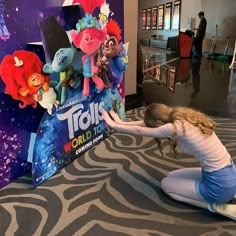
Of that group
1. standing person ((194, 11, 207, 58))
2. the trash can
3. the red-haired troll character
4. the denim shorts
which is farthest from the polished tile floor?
standing person ((194, 11, 207, 58))

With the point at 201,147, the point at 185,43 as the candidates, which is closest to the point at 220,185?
the point at 201,147

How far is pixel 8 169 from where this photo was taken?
2.08 meters

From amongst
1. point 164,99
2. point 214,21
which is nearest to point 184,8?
point 214,21

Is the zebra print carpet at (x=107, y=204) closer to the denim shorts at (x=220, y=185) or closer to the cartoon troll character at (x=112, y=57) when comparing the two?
the denim shorts at (x=220, y=185)

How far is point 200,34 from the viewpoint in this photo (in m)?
10.3

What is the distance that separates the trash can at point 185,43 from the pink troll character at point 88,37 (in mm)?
8062

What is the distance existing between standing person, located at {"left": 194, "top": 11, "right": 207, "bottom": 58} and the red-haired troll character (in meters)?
9.09

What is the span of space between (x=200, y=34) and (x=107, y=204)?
9.51m

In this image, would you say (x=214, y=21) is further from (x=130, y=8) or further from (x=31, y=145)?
(x=31, y=145)

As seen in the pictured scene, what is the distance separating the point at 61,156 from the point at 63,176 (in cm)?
16

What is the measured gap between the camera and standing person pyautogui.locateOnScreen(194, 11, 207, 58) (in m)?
10.1

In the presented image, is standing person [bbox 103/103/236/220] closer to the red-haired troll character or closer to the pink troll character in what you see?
the red-haired troll character

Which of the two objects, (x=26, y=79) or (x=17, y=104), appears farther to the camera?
(x=17, y=104)

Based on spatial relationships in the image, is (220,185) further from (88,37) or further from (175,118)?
(88,37)
